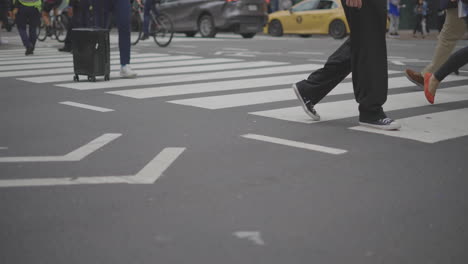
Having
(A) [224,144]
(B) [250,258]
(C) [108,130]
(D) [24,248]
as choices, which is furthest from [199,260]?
(C) [108,130]

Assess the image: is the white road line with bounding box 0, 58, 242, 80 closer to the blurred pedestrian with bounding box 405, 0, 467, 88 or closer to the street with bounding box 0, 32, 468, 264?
the street with bounding box 0, 32, 468, 264

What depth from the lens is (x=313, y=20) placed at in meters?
23.3

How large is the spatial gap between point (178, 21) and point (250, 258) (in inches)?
782

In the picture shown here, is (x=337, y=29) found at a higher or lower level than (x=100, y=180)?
lower

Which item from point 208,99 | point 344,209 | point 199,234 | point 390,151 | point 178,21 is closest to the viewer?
point 199,234

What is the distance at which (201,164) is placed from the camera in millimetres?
4074

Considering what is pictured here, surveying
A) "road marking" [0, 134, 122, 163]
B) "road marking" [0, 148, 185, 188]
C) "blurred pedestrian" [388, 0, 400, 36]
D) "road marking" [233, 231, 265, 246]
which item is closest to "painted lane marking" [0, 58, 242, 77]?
"road marking" [0, 134, 122, 163]

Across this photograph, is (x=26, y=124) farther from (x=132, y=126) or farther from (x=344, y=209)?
(x=344, y=209)

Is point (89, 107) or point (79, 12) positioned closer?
point (89, 107)

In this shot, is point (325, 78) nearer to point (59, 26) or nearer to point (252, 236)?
point (252, 236)

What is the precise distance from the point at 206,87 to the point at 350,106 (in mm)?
2039

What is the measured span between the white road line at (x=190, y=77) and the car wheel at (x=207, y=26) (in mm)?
10931

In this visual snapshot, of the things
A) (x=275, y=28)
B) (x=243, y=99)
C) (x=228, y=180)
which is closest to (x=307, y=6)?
(x=275, y=28)

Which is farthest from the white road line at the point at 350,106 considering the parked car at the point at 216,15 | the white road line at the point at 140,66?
the parked car at the point at 216,15
